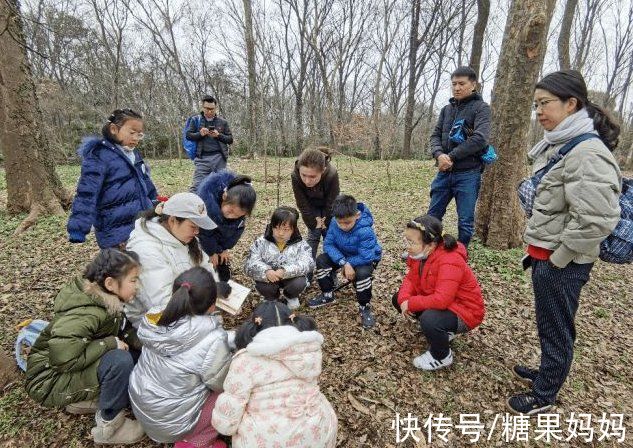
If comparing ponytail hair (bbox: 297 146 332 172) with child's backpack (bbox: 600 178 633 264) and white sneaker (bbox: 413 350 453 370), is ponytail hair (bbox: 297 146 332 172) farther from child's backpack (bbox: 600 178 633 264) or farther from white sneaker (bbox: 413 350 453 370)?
child's backpack (bbox: 600 178 633 264)

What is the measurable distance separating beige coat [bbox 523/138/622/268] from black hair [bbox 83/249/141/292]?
263 centimetres

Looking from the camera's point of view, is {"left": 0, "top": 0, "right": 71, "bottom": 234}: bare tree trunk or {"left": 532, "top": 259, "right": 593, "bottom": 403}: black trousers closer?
{"left": 532, "top": 259, "right": 593, "bottom": 403}: black trousers

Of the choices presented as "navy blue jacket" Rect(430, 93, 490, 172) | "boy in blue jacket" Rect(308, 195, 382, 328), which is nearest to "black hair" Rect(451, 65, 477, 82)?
"navy blue jacket" Rect(430, 93, 490, 172)

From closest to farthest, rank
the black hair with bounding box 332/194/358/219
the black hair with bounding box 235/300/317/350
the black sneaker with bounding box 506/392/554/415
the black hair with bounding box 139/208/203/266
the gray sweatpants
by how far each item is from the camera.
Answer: the black hair with bounding box 235/300/317/350, the black sneaker with bounding box 506/392/554/415, the black hair with bounding box 139/208/203/266, the black hair with bounding box 332/194/358/219, the gray sweatpants

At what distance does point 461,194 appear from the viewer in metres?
3.80

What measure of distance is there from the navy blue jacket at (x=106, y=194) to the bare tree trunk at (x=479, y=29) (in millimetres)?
11819

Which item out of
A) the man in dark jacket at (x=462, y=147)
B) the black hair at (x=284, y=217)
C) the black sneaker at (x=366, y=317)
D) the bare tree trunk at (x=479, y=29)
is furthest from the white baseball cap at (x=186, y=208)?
the bare tree trunk at (x=479, y=29)

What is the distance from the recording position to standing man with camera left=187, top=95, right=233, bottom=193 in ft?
20.6

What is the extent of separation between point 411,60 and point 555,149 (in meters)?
17.4

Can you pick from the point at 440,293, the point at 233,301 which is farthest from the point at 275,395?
the point at 440,293

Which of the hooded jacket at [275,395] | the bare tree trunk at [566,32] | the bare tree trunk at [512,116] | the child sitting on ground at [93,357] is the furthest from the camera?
the bare tree trunk at [566,32]

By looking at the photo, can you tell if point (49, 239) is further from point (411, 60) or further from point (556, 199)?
point (411, 60)

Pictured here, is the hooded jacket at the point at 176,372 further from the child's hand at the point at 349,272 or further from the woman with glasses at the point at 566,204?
the woman with glasses at the point at 566,204

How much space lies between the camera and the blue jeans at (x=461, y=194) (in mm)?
3762
